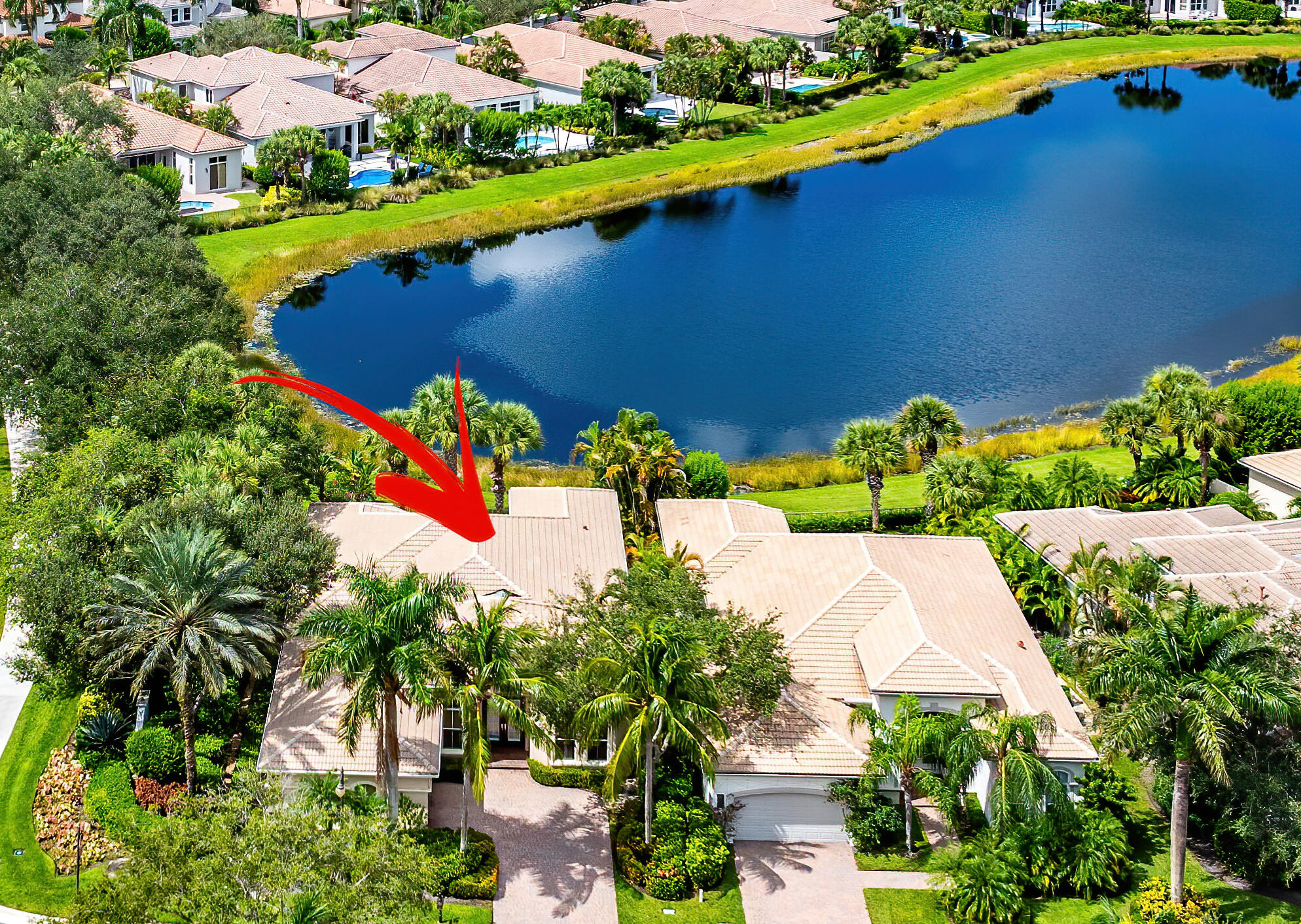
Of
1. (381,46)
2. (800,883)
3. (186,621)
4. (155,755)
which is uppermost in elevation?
(381,46)

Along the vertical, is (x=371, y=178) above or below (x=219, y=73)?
below

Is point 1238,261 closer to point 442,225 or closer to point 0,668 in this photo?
point 442,225

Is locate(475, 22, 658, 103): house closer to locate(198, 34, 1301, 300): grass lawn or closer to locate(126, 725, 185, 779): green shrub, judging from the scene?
locate(198, 34, 1301, 300): grass lawn

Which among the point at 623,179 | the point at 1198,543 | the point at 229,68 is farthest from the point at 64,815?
the point at 229,68

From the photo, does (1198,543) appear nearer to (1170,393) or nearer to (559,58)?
(1170,393)

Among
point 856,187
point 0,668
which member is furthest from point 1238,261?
point 0,668

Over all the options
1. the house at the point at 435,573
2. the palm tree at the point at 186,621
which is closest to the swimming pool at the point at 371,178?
the house at the point at 435,573

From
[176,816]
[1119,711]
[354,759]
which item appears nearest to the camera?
[176,816]

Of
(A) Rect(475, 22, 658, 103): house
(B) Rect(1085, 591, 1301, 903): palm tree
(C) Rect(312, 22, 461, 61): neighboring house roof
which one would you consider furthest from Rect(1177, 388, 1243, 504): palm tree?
(C) Rect(312, 22, 461, 61): neighboring house roof
